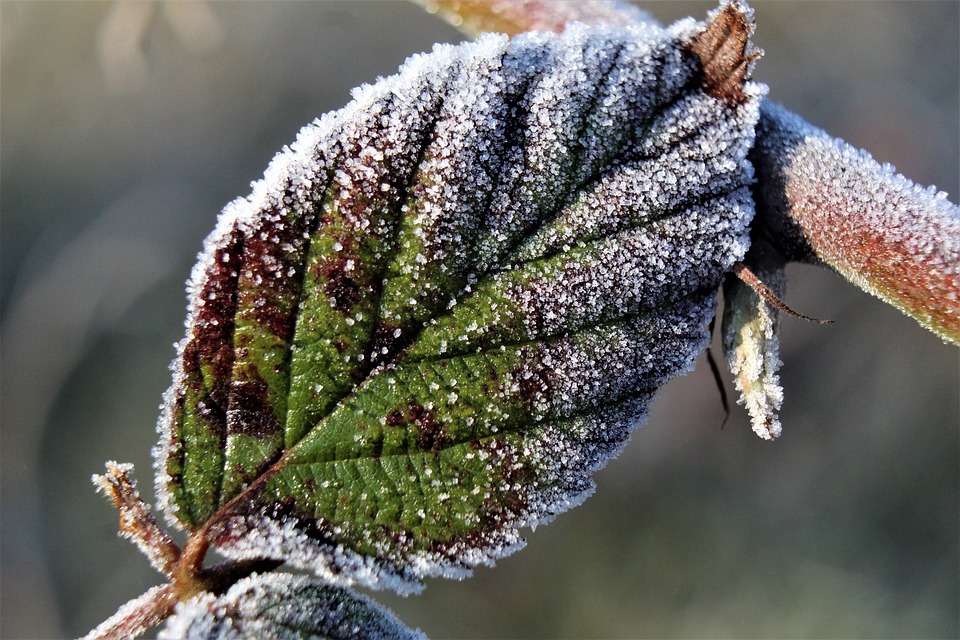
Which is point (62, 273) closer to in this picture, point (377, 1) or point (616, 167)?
point (377, 1)

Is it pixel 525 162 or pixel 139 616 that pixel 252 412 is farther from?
pixel 525 162

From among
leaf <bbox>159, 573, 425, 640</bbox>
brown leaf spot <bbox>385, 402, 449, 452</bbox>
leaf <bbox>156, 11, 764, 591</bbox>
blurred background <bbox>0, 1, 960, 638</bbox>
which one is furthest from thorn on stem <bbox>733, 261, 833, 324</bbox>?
blurred background <bbox>0, 1, 960, 638</bbox>

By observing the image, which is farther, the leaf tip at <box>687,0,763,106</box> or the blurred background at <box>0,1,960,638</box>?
the blurred background at <box>0,1,960,638</box>

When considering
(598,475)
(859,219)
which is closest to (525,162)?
(859,219)

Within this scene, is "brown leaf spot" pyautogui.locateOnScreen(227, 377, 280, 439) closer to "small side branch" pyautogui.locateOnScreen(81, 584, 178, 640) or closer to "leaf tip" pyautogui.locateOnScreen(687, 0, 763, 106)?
"small side branch" pyautogui.locateOnScreen(81, 584, 178, 640)

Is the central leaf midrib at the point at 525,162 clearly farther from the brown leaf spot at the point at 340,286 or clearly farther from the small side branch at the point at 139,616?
the small side branch at the point at 139,616

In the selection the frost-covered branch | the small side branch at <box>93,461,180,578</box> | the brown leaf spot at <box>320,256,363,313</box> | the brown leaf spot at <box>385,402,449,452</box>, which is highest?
the brown leaf spot at <box>320,256,363,313</box>

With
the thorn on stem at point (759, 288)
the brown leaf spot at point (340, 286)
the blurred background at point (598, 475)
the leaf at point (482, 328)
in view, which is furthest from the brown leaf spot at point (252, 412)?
the blurred background at point (598, 475)

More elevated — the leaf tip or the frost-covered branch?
the leaf tip
